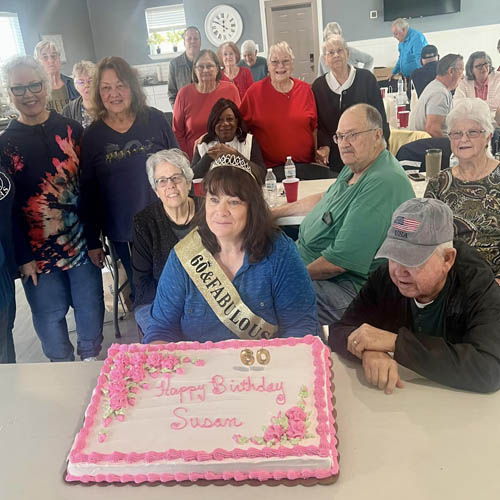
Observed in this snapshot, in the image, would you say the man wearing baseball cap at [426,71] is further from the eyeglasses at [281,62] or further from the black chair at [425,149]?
the eyeglasses at [281,62]

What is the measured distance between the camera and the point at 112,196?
8.05 feet

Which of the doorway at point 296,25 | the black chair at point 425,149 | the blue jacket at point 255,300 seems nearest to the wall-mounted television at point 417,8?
the doorway at point 296,25

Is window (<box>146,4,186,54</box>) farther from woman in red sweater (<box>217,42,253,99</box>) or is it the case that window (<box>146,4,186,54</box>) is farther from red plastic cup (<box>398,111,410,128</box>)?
red plastic cup (<box>398,111,410,128</box>)

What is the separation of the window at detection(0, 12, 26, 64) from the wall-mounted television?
21.6 feet

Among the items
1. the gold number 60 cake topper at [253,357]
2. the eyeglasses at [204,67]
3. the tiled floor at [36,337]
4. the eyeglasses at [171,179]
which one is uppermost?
the eyeglasses at [204,67]

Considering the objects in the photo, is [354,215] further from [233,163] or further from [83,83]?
[83,83]

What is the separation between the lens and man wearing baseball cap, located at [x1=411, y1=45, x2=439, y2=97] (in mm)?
5453

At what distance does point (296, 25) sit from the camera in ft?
32.0

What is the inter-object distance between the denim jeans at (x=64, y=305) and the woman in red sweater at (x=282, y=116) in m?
1.59

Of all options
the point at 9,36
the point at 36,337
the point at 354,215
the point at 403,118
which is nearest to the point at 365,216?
the point at 354,215

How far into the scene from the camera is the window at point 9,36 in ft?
27.0

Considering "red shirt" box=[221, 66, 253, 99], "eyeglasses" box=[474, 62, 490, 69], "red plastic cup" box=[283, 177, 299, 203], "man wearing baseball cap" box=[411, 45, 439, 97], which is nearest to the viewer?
"red plastic cup" box=[283, 177, 299, 203]

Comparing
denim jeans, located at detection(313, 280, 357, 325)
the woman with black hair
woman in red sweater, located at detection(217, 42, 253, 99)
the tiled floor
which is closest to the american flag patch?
denim jeans, located at detection(313, 280, 357, 325)

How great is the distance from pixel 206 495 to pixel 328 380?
40cm
